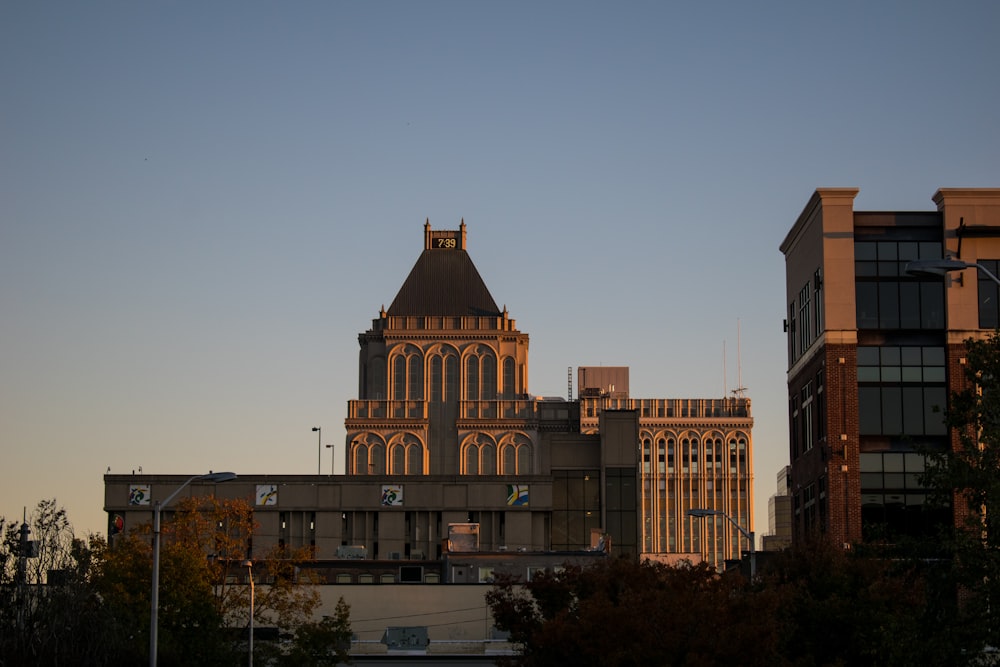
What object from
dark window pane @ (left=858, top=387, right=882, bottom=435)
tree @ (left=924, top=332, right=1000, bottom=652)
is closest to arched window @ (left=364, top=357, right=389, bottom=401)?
dark window pane @ (left=858, top=387, right=882, bottom=435)

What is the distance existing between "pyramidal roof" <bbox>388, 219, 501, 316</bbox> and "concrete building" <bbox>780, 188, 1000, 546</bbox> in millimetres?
95154

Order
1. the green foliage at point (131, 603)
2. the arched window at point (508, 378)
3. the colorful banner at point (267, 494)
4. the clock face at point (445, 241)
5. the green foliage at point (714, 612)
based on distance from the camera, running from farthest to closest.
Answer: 1. the clock face at point (445, 241)
2. the arched window at point (508, 378)
3. the colorful banner at point (267, 494)
4. the green foliage at point (131, 603)
5. the green foliage at point (714, 612)

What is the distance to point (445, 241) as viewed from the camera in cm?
18825

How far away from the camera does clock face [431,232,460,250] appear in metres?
188

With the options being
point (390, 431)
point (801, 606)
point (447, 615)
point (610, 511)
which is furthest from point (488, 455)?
point (801, 606)

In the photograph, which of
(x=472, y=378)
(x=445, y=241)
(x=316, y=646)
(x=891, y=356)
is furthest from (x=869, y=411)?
(x=445, y=241)

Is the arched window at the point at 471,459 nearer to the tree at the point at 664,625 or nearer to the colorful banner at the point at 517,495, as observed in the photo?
the colorful banner at the point at 517,495

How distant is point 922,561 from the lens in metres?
40.5

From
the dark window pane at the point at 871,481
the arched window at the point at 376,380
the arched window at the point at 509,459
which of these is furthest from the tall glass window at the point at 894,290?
the arched window at the point at 376,380

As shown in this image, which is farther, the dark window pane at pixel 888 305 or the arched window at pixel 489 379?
the arched window at pixel 489 379

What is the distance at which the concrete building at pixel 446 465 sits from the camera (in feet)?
427

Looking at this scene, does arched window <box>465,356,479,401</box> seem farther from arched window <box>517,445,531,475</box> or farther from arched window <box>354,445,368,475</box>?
arched window <box>354,445,368,475</box>

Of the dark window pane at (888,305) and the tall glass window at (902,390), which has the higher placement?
the dark window pane at (888,305)

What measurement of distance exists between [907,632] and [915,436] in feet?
165
